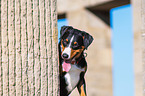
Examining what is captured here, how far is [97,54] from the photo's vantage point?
1208cm

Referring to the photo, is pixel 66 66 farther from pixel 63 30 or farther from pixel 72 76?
pixel 63 30

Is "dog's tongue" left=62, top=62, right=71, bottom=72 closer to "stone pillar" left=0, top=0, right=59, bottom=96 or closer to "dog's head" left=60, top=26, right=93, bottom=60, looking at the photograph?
"dog's head" left=60, top=26, right=93, bottom=60

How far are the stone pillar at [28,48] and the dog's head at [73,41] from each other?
0.49 meters

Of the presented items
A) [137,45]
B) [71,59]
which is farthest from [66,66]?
[137,45]

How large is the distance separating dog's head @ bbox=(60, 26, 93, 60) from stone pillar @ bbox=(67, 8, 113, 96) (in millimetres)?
7909

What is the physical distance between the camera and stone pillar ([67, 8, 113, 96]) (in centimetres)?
1186

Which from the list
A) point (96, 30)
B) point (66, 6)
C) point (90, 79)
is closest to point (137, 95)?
point (90, 79)

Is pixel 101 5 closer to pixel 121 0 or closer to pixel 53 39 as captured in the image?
pixel 121 0

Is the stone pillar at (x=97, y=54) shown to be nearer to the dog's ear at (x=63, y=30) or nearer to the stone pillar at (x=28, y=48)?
the dog's ear at (x=63, y=30)

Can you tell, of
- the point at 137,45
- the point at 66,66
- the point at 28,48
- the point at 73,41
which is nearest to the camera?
the point at 28,48

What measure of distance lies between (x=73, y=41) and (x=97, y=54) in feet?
27.1

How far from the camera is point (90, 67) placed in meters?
12.0

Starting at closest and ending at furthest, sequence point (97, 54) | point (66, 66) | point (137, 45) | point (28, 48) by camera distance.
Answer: point (28, 48) < point (66, 66) < point (137, 45) < point (97, 54)

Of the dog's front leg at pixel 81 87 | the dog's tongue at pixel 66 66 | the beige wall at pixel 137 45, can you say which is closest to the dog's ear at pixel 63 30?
the dog's tongue at pixel 66 66
